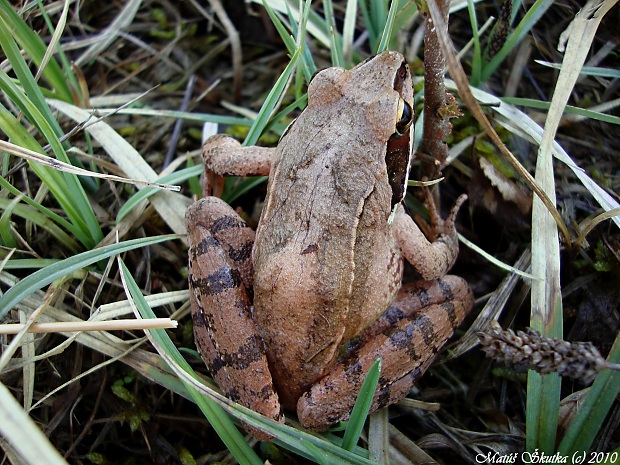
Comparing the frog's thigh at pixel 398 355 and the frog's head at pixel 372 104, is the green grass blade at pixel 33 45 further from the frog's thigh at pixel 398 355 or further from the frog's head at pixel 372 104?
the frog's thigh at pixel 398 355

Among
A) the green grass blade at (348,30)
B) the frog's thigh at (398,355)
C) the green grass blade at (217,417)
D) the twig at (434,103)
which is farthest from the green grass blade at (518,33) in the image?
the green grass blade at (217,417)

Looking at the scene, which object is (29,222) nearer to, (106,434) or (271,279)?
(106,434)

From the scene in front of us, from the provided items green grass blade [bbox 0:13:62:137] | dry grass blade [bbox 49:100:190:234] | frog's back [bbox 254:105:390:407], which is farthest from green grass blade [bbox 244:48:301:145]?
green grass blade [bbox 0:13:62:137]

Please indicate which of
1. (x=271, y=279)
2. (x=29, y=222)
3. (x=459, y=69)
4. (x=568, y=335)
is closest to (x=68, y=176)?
(x=29, y=222)

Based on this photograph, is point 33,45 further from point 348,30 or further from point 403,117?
point 403,117

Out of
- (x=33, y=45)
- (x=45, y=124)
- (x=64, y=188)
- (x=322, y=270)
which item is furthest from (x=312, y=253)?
(x=33, y=45)
